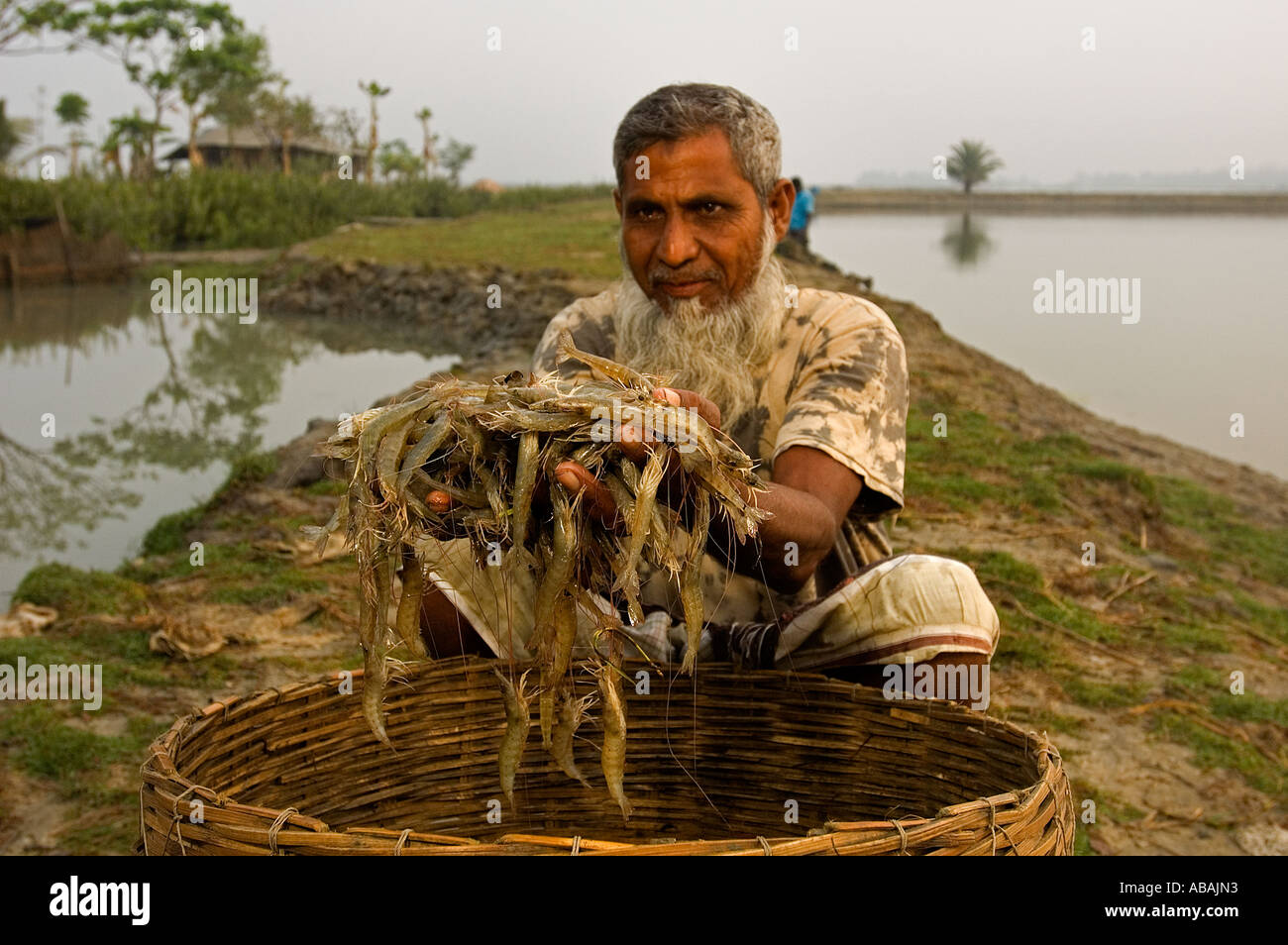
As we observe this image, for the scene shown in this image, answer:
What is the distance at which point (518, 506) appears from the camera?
208cm

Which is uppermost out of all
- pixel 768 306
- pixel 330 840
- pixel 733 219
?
pixel 733 219

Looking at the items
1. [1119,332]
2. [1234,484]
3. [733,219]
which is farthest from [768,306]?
[1119,332]

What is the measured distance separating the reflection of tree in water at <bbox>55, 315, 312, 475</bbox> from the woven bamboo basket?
805 centimetres

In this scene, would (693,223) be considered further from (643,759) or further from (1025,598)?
(1025,598)

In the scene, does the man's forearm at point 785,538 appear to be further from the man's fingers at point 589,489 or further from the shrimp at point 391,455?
the shrimp at point 391,455

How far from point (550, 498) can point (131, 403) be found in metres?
12.8

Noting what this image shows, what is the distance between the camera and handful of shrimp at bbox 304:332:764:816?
2.08 metres

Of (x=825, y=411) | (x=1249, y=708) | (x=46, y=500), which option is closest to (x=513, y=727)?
(x=825, y=411)

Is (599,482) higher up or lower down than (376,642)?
higher up

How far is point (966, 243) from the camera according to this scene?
51062 mm

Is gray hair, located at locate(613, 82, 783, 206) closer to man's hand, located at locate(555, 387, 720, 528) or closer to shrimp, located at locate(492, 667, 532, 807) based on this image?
man's hand, located at locate(555, 387, 720, 528)

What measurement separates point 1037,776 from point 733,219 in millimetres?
1608

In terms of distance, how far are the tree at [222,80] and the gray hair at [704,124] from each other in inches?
1881
